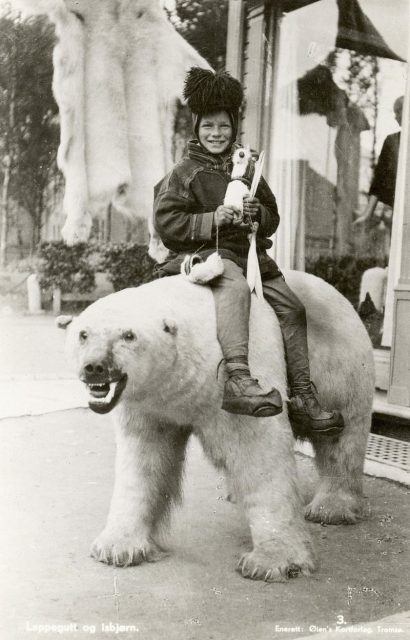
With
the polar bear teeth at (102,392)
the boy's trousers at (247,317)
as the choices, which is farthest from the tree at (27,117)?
the polar bear teeth at (102,392)

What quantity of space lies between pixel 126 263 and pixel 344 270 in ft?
5.86

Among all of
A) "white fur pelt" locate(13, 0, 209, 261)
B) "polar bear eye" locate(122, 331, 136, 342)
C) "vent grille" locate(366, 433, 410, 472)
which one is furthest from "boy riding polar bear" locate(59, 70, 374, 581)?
"white fur pelt" locate(13, 0, 209, 261)

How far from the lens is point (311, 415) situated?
8.87 feet

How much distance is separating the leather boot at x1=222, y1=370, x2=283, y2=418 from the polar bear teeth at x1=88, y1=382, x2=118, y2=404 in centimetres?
41

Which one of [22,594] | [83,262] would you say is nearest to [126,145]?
[83,262]

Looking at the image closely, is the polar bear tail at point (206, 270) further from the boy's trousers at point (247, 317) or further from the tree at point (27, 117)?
the tree at point (27, 117)

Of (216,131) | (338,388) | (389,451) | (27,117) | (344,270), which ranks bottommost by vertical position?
(389,451)

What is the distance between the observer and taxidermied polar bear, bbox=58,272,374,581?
7.12 ft

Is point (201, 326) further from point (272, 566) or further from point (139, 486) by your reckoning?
point (272, 566)

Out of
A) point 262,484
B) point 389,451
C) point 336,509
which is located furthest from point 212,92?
point 389,451

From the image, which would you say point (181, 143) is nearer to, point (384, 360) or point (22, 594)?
point (384, 360)

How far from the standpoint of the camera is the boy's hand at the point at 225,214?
2533 millimetres

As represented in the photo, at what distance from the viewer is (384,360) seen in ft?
17.3

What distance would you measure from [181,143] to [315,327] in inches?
Result: 121
